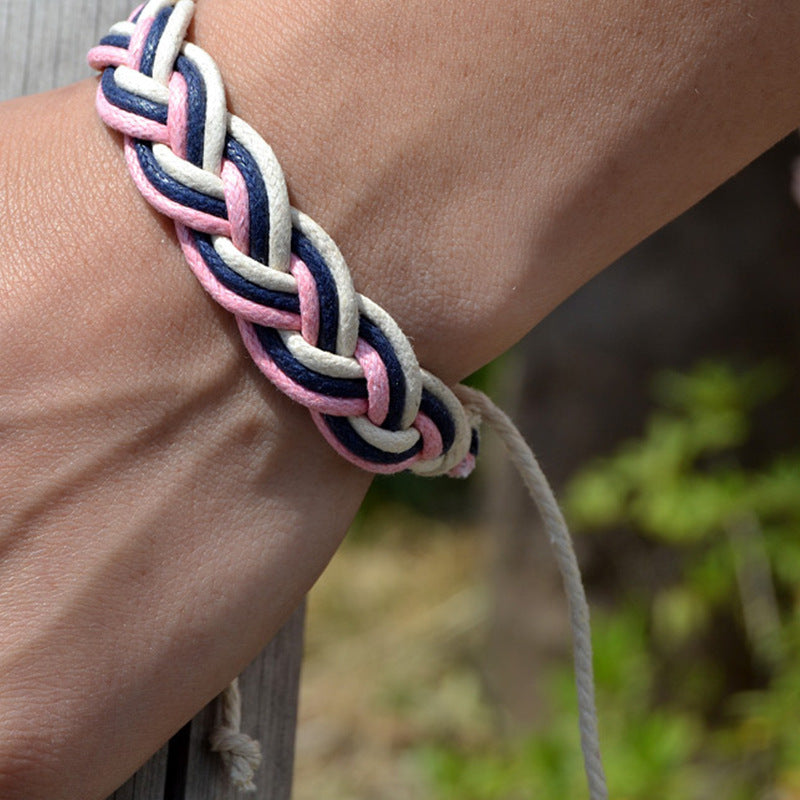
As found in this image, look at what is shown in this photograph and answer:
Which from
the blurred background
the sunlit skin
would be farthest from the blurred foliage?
the sunlit skin

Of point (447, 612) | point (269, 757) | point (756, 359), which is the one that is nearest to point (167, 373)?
point (269, 757)

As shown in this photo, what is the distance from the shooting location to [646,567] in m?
2.39

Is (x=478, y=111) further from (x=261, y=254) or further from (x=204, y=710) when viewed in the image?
(x=204, y=710)

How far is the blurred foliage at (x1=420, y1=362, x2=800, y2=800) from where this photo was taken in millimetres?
1911

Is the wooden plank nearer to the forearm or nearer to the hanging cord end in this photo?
the hanging cord end

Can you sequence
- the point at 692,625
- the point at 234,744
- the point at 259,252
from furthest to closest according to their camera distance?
the point at 692,625
the point at 234,744
the point at 259,252

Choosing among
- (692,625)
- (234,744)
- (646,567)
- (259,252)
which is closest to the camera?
(259,252)

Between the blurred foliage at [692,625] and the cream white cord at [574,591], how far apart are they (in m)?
1.11

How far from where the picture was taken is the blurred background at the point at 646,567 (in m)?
2.04

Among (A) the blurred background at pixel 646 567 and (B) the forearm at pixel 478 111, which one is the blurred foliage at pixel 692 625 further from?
(B) the forearm at pixel 478 111

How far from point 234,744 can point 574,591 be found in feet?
0.91

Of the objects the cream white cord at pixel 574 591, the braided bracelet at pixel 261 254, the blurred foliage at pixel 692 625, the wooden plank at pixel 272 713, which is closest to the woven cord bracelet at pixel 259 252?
the braided bracelet at pixel 261 254

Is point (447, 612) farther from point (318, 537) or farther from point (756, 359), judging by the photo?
point (318, 537)

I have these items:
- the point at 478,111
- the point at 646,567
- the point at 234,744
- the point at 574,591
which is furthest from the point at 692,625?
the point at 478,111
